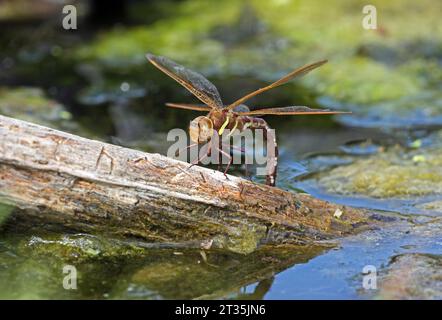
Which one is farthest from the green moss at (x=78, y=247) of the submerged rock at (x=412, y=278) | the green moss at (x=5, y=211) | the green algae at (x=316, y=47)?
the green algae at (x=316, y=47)

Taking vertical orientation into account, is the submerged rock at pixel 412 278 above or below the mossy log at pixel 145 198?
below

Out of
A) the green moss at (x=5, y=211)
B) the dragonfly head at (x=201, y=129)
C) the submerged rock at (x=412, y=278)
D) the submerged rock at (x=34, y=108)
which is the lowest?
the submerged rock at (x=412, y=278)

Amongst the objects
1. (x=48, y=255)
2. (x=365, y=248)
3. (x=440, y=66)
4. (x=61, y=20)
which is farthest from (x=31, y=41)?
(x=365, y=248)

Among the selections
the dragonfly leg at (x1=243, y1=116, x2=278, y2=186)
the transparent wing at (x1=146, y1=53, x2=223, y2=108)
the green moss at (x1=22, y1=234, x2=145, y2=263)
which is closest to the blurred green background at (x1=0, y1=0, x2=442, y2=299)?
the green moss at (x1=22, y1=234, x2=145, y2=263)

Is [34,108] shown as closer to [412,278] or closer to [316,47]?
[316,47]

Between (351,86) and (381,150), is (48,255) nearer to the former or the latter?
(381,150)

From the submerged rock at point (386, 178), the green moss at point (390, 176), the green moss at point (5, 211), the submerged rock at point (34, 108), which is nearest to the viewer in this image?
the green moss at point (5, 211)

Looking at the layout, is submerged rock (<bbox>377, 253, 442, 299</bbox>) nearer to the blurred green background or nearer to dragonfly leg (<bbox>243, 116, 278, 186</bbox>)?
the blurred green background

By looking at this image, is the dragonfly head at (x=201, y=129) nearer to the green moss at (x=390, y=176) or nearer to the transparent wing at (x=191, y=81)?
the transparent wing at (x=191, y=81)
